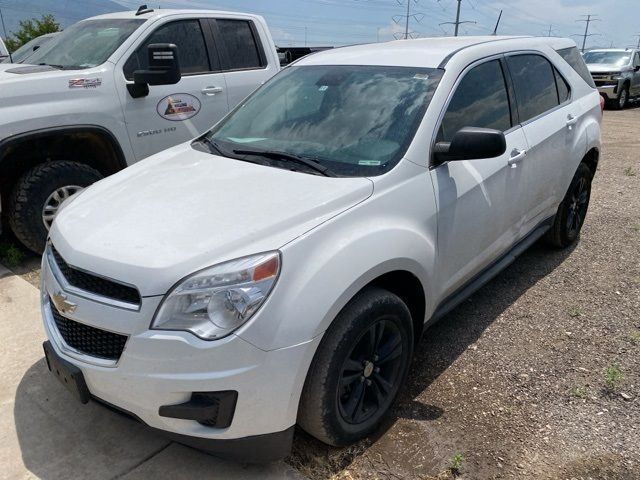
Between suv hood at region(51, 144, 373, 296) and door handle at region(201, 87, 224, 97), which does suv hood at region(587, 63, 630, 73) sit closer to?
door handle at region(201, 87, 224, 97)

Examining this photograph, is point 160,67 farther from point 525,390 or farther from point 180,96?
point 525,390

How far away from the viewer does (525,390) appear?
302cm

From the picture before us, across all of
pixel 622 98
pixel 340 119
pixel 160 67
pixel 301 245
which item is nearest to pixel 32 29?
pixel 622 98

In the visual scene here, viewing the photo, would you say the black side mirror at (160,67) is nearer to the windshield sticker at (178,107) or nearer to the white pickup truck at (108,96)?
the white pickup truck at (108,96)

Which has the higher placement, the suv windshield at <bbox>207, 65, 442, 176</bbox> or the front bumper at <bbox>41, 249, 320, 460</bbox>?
the suv windshield at <bbox>207, 65, 442, 176</bbox>

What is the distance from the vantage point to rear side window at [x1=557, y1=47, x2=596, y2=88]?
4.49 meters

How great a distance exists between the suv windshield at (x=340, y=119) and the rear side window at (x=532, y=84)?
97 centimetres

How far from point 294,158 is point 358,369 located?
1.12 metres

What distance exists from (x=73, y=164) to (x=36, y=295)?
1.22 m

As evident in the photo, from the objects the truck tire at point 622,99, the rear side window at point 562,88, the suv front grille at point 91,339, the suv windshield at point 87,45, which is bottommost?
the truck tire at point 622,99

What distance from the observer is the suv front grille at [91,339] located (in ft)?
7.02

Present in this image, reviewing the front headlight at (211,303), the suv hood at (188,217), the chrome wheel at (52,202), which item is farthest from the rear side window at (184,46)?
the front headlight at (211,303)

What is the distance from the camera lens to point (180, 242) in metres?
2.20

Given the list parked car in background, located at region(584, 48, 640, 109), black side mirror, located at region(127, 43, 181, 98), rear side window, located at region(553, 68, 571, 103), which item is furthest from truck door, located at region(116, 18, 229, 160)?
parked car in background, located at region(584, 48, 640, 109)
